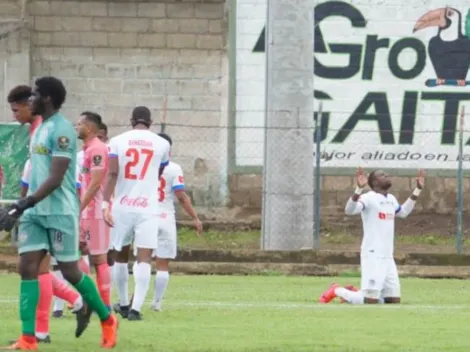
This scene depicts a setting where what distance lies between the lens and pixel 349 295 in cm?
1783

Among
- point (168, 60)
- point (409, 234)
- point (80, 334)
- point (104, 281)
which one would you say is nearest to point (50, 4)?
point (168, 60)

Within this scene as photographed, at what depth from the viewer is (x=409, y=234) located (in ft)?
93.7

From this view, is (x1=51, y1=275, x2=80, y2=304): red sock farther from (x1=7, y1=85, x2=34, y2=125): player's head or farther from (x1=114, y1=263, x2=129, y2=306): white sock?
(x1=114, y1=263, x2=129, y2=306): white sock

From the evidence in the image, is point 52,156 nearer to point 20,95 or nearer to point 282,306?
point 20,95

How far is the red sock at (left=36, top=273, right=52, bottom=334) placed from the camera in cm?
1238

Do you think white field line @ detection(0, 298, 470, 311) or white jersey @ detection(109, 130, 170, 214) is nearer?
white jersey @ detection(109, 130, 170, 214)

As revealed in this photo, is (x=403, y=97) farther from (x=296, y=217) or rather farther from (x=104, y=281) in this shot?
(x=104, y=281)

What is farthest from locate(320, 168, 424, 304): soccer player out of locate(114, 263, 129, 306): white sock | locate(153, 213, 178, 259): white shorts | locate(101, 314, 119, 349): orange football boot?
locate(101, 314, 119, 349): orange football boot

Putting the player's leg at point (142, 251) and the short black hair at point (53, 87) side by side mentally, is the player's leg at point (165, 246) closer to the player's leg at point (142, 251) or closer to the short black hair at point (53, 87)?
the player's leg at point (142, 251)

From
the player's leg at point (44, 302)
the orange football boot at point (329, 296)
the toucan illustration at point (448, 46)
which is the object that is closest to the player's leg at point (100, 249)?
the player's leg at point (44, 302)

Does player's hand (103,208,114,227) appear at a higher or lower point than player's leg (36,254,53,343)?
higher

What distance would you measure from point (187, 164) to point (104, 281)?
1442 cm

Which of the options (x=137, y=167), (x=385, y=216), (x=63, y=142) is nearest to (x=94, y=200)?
(x=137, y=167)

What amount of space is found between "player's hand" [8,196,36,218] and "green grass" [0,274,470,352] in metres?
1.02
